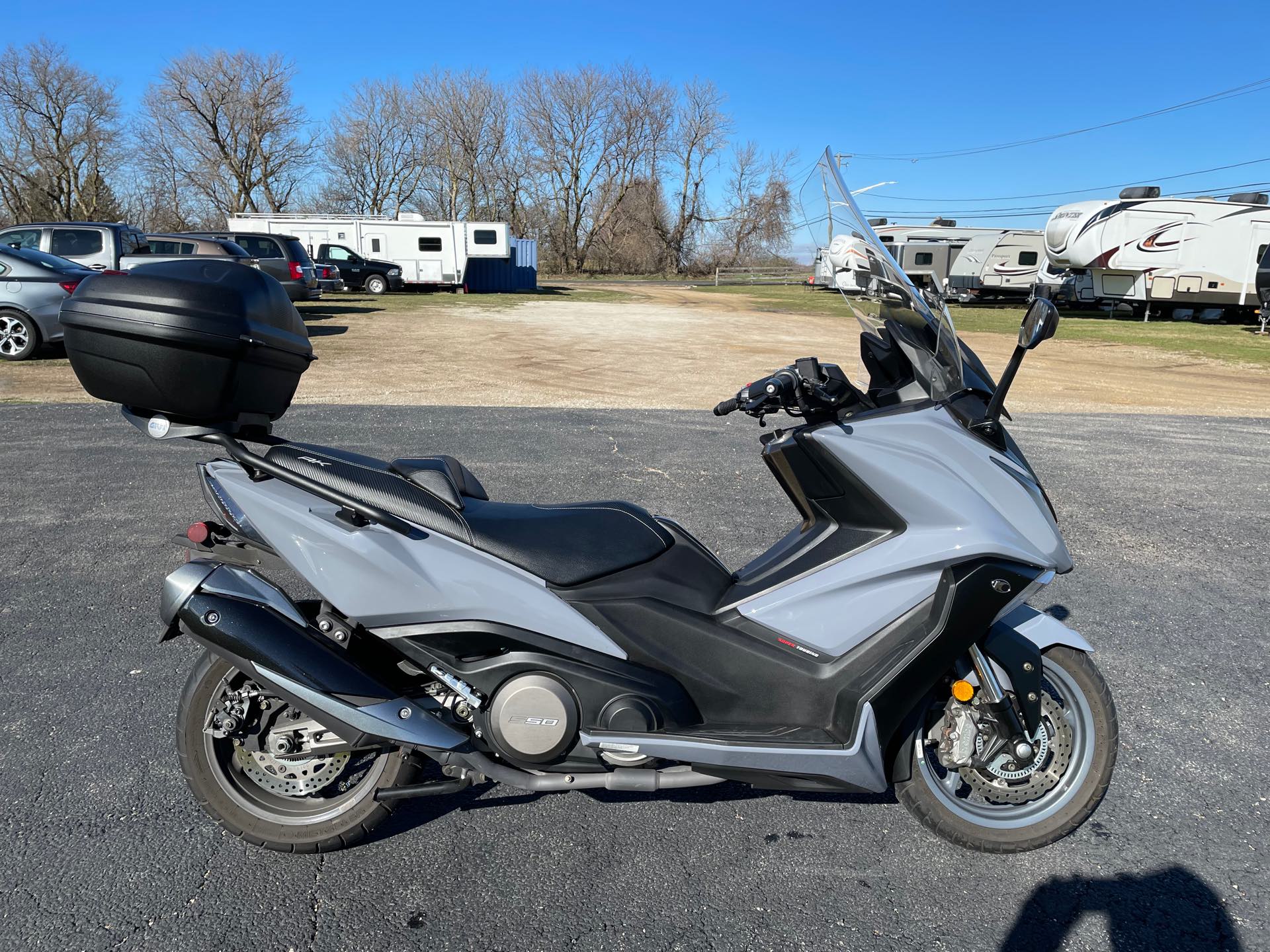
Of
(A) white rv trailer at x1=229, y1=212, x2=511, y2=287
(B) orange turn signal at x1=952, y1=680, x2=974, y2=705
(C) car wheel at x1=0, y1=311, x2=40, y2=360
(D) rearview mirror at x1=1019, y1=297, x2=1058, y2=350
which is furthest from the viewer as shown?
(A) white rv trailer at x1=229, y1=212, x2=511, y2=287

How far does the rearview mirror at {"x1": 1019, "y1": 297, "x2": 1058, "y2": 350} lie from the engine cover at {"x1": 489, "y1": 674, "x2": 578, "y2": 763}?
147 cm

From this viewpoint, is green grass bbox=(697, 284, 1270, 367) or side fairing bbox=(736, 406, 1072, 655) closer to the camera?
side fairing bbox=(736, 406, 1072, 655)

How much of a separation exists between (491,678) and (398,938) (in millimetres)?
664

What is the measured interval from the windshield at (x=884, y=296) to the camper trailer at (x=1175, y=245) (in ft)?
90.1

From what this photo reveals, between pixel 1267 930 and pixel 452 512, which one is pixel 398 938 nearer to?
pixel 452 512

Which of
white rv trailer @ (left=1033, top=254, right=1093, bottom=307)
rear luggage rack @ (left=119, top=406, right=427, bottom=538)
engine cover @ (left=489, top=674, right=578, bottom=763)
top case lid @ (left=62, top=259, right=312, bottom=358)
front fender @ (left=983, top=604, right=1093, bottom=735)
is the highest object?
white rv trailer @ (left=1033, top=254, right=1093, bottom=307)

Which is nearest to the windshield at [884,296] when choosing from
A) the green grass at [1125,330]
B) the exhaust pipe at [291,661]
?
the exhaust pipe at [291,661]

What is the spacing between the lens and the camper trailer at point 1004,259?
33.4 meters

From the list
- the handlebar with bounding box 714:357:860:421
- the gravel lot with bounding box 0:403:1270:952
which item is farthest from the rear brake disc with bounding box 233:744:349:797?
the handlebar with bounding box 714:357:860:421

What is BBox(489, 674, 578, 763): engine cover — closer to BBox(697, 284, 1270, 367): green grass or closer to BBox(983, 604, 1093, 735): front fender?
BBox(983, 604, 1093, 735): front fender

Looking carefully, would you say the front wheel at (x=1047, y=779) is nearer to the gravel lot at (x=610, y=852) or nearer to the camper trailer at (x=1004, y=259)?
the gravel lot at (x=610, y=852)

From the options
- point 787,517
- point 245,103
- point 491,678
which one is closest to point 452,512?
point 491,678

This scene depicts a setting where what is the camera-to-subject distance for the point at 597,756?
2.39 metres

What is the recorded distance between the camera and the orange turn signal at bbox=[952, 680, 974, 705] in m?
2.47
